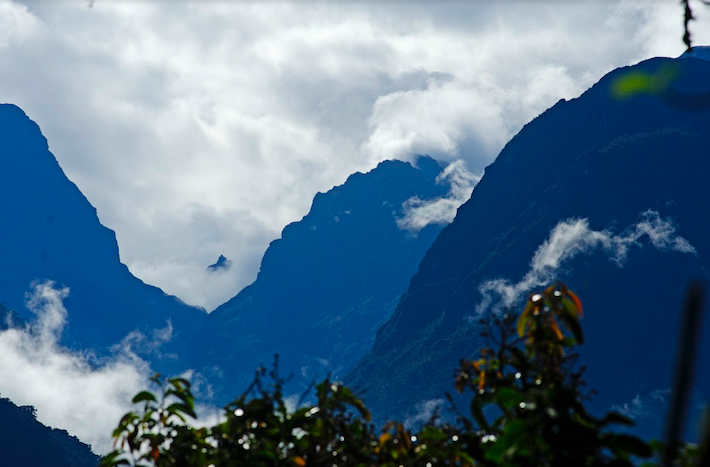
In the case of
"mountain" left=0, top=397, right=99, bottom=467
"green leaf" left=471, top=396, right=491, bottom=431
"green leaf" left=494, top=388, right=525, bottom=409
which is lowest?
"green leaf" left=494, top=388, right=525, bottom=409

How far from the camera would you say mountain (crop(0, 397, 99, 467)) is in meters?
53.3

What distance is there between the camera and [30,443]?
182 ft

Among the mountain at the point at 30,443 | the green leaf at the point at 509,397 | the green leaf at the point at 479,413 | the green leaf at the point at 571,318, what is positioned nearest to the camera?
the green leaf at the point at 509,397

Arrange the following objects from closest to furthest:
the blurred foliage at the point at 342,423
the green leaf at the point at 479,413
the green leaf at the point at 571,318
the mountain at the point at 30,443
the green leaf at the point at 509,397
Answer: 1. the green leaf at the point at 509,397
2. the green leaf at the point at 479,413
3. the green leaf at the point at 571,318
4. the blurred foliage at the point at 342,423
5. the mountain at the point at 30,443

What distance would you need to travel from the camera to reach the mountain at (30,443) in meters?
53.3

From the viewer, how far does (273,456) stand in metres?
5.36

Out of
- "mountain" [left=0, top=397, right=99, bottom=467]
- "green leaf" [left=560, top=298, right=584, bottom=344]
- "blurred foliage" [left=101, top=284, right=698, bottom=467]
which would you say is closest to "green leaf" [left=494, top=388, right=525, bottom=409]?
"blurred foliage" [left=101, top=284, right=698, bottom=467]

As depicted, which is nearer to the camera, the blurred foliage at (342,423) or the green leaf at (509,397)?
the green leaf at (509,397)

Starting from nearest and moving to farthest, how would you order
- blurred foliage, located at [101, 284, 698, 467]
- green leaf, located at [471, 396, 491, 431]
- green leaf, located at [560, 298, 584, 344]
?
green leaf, located at [471, 396, 491, 431] < green leaf, located at [560, 298, 584, 344] < blurred foliage, located at [101, 284, 698, 467]

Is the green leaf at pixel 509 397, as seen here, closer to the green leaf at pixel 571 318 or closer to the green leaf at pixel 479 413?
the green leaf at pixel 479 413

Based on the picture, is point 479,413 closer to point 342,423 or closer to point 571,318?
point 571,318

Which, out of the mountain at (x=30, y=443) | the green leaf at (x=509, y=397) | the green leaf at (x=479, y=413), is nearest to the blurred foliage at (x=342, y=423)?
the green leaf at (x=479, y=413)

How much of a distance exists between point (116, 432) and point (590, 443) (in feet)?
12.4

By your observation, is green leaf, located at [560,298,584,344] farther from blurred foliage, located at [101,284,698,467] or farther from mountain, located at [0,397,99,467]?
mountain, located at [0,397,99,467]
